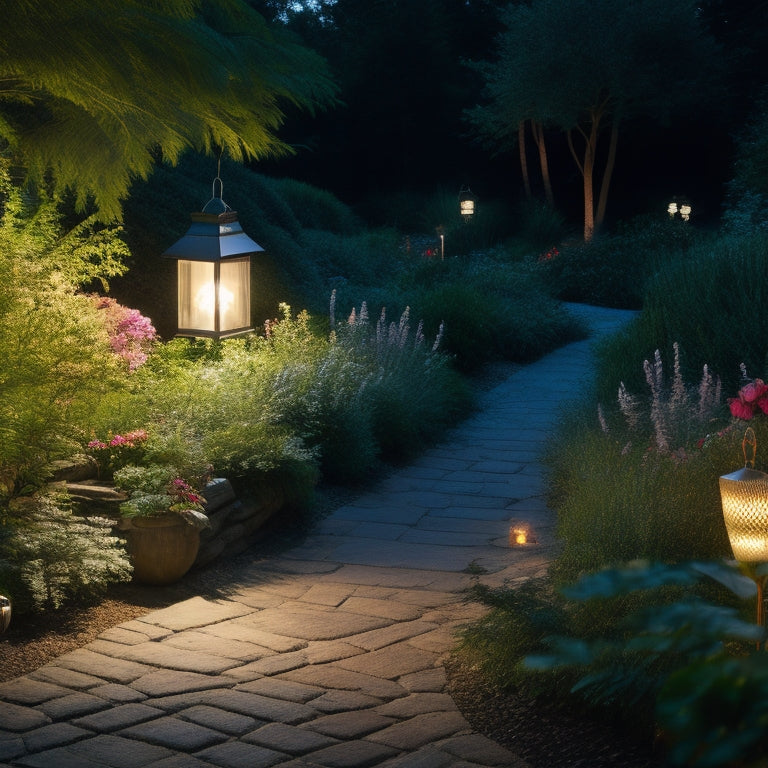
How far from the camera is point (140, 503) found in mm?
4672

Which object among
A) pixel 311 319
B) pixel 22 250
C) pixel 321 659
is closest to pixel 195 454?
pixel 22 250

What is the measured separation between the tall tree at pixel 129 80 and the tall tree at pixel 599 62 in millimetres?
18904

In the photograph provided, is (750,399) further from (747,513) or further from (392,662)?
(392,662)

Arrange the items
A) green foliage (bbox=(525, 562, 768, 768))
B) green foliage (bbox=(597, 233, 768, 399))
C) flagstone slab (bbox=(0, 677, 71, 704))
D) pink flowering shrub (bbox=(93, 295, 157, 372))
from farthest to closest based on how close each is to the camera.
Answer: green foliage (bbox=(597, 233, 768, 399))
pink flowering shrub (bbox=(93, 295, 157, 372))
flagstone slab (bbox=(0, 677, 71, 704))
green foliage (bbox=(525, 562, 768, 768))

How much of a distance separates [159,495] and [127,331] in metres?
2.44

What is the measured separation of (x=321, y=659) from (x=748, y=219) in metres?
17.8

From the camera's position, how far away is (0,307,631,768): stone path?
10.2 ft

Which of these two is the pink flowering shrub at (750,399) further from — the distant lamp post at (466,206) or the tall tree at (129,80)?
the distant lamp post at (466,206)

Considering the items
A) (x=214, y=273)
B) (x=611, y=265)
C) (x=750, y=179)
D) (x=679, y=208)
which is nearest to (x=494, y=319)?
(x=611, y=265)

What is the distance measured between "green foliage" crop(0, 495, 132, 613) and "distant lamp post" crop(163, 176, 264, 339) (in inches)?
53.5

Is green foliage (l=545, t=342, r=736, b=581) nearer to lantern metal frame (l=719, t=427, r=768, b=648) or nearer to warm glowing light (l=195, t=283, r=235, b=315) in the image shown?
lantern metal frame (l=719, t=427, r=768, b=648)

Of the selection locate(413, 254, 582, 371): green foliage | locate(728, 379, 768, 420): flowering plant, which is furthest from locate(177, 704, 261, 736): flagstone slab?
locate(413, 254, 582, 371): green foliage

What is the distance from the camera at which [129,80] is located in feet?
11.3

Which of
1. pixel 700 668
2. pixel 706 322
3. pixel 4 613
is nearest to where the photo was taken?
pixel 700 668
